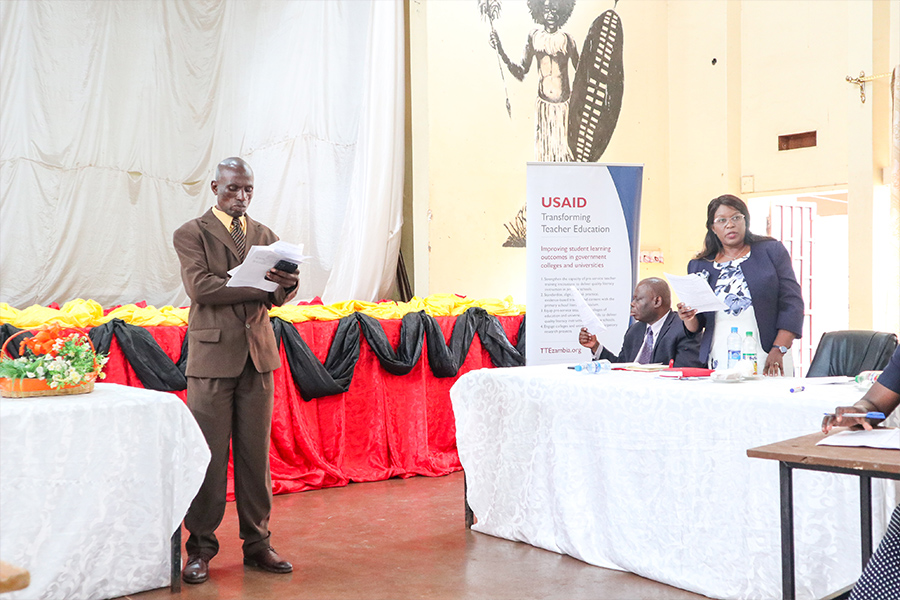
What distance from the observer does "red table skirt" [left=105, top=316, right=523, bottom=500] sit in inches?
231

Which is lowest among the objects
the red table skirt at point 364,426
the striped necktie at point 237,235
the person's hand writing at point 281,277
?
the red table skirt at point 364,426

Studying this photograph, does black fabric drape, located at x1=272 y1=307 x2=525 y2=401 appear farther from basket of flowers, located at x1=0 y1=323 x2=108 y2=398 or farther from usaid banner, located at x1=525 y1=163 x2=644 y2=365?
basket of flowers, located at x1=0 y1=323 x2=108 y2=398

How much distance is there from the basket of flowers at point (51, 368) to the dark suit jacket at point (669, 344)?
2.83 meters

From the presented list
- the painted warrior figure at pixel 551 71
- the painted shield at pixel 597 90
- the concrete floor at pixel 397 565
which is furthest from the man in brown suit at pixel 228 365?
the painted shield at pixel 597 90

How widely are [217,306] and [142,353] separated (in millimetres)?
1738

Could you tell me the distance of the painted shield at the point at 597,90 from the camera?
8.86m

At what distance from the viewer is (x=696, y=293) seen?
3.98 m

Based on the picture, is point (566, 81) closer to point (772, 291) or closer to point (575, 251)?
point (575, 251)

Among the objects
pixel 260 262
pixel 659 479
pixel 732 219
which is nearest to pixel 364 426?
pixel 260 262

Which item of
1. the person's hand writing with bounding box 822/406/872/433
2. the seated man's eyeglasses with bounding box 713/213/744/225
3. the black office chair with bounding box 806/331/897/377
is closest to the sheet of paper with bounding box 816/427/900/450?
the person's hand writing with bounding box 822/406/872/433

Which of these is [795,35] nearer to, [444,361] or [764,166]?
[764,166]

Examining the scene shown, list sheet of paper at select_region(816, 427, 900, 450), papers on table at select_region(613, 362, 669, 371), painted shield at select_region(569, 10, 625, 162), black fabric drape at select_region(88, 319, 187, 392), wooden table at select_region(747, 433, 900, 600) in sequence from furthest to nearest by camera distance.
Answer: painted shield at select_region(569, 10, 625, 162) → black fabric drape at select_region(88, 319, 187, 392) → papers on table at select_region(613, 362, 669, 371) → sheet of paper at select_region(816, 427, 900, 450) → wooden table at select_region(747, 433, 900, 600)

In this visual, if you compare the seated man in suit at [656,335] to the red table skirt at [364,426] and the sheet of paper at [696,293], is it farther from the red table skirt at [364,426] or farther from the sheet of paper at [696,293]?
the red table skirt at [364,426]

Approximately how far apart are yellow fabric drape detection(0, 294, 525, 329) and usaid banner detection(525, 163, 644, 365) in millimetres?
924
